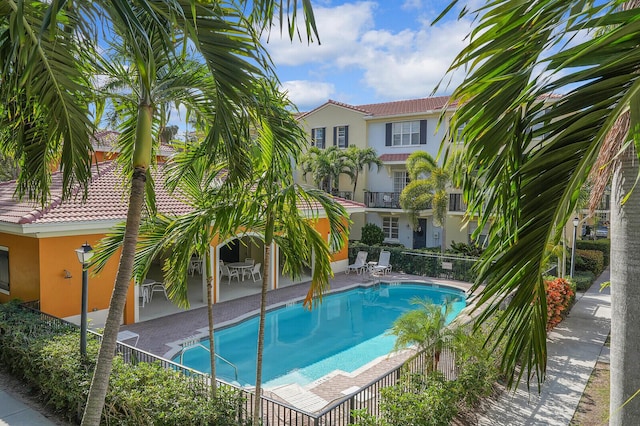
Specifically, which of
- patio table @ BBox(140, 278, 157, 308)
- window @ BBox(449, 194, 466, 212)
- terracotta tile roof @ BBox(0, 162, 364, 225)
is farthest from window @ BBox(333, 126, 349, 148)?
patio table @ BBox(140, 278, 157, 308)

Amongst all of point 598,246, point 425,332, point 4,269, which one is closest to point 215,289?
point 4,269

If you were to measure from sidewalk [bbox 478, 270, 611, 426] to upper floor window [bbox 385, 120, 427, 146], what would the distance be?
16.9m

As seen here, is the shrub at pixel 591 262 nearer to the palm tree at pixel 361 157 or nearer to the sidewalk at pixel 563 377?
the sidewalk at pixel 563 377

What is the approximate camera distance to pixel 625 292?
12.0ft

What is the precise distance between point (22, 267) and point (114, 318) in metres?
10.9

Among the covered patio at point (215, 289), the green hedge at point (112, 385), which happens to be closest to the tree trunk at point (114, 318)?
the green hedge at point (112, 385)

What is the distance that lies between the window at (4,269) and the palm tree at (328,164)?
18.8 meters

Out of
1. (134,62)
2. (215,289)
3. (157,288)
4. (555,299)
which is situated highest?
(134,62)

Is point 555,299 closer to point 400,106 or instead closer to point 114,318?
point 114,318

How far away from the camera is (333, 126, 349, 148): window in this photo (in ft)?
110

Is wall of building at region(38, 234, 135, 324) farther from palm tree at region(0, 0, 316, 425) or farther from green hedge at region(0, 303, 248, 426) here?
palm tree at region(0, 0, 316, 425)

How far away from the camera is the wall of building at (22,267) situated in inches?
472

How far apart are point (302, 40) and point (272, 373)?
406 inches

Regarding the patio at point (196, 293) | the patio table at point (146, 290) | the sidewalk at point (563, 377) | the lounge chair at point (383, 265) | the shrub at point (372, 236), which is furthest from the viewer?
the shrub at point (372, 236)
